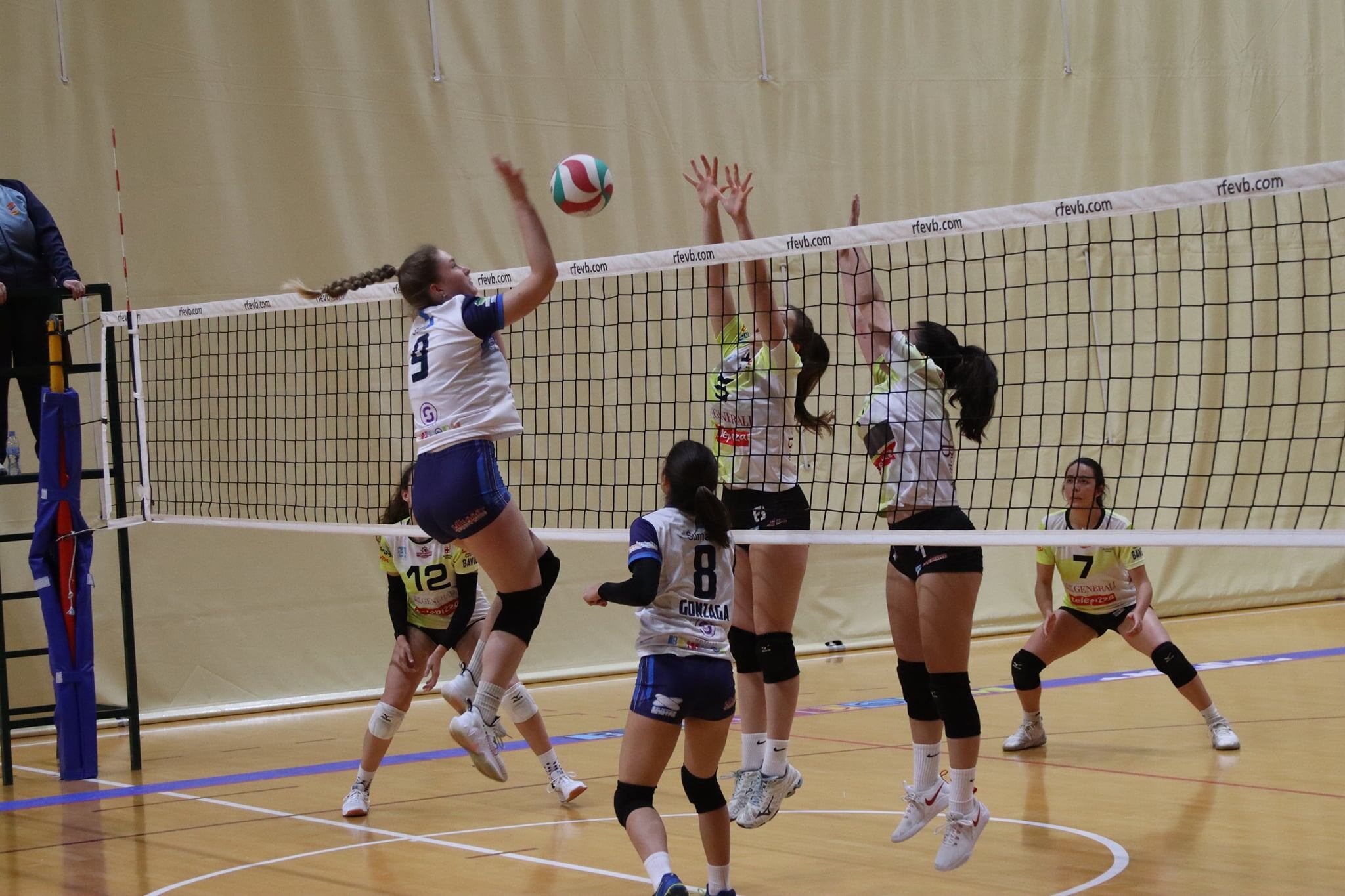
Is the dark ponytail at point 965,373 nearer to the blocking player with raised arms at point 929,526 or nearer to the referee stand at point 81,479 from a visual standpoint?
the blocking player with raised arms at point 929,526

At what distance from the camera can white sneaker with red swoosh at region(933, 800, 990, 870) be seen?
15.3ft

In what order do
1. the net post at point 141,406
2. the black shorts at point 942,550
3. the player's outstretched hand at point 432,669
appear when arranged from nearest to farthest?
the black shorts at point 942,550
the player's outstretched hand at point 432,669
the net post at point 141,406

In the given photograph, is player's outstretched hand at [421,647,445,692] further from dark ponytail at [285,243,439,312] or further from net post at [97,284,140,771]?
net post at [97,284,140,771]

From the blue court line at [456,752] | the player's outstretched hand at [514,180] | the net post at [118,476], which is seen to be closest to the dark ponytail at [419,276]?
the player's outstretched hand at [514,180]

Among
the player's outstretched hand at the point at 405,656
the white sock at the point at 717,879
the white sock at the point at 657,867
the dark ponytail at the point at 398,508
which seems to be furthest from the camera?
the dark ponytail at the point at 398,508

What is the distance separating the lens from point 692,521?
4.18 meters

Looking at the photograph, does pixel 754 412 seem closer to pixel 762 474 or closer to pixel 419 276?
pixel 762 474

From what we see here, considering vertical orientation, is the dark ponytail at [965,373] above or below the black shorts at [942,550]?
above

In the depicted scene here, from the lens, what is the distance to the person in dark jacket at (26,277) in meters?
7.59

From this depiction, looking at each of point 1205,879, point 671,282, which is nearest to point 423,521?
point 1205,879

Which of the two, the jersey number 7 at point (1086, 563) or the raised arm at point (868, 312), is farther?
the jersey number 7 at point (1086, 563)

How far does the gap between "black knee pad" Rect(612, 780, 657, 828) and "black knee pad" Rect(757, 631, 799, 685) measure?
Answer: 127cm

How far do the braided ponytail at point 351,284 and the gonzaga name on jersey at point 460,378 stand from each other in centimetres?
61

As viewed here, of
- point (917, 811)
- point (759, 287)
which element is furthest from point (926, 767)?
point (759, 287)
